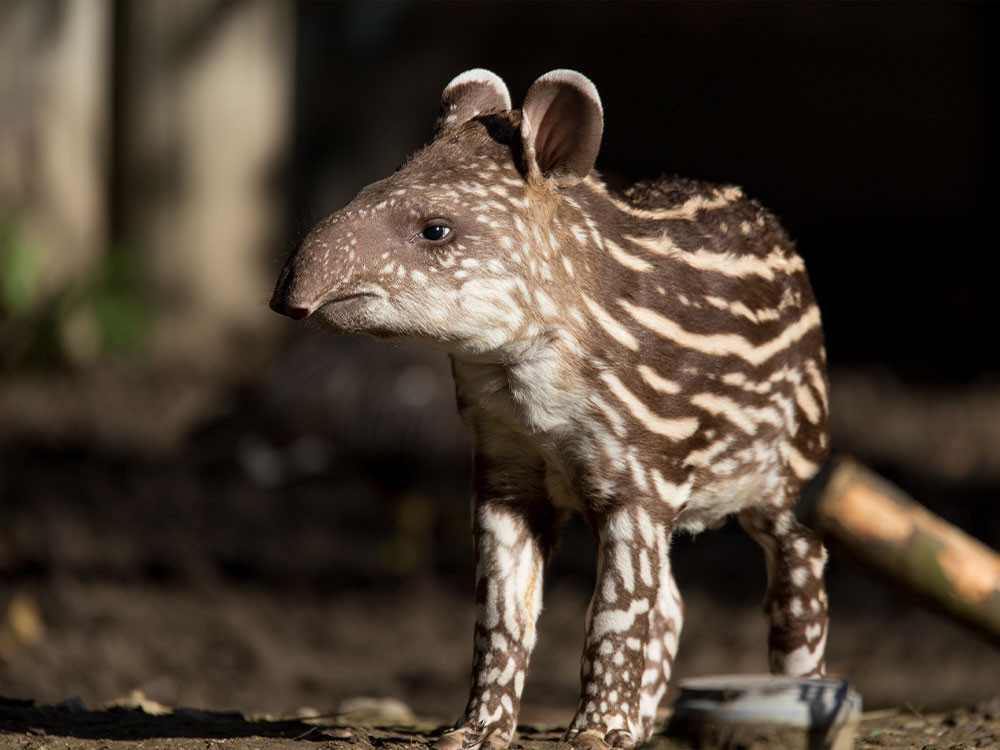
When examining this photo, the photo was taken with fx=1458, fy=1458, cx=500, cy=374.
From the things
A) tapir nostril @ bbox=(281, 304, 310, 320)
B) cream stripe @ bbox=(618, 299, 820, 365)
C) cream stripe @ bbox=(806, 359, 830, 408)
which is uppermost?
tapir nostril @ bbox=(281, 304, 310, 320)

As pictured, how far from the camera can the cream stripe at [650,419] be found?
396 cm

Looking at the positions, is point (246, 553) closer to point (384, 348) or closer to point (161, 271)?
point (384, 348)

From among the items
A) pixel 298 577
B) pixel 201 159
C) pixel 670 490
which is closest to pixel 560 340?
pixel 670 490

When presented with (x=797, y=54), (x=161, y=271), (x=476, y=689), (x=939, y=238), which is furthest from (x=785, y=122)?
(x=476, y=689)

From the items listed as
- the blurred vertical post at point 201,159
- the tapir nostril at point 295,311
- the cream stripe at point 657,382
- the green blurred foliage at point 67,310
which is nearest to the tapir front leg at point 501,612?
the cream stripe at point 657,382

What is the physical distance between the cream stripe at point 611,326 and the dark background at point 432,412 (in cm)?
55

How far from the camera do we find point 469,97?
4.36 m

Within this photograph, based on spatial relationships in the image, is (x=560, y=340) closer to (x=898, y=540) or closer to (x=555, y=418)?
(x=555, y=418)

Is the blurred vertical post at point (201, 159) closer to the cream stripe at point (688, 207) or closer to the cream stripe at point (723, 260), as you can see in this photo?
the cream stripe at point (688, 207)

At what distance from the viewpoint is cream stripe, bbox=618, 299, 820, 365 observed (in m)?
4.08

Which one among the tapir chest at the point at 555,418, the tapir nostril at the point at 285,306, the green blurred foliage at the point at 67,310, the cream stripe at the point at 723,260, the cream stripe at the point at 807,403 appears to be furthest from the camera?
the green blurred foliage at the point at 67,310

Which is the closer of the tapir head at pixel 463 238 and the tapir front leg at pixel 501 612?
the tapir head at pixel 463 238

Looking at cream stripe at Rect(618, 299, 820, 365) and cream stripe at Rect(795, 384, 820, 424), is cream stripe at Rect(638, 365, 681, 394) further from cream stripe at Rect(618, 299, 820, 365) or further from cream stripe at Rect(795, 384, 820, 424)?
cream stripe at Rect(795, 384, 820, 424)

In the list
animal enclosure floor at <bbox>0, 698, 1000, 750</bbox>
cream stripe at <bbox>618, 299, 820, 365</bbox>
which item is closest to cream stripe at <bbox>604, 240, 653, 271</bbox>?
cream stripe at <bbox>618, 299, 820, 365</bbox>
